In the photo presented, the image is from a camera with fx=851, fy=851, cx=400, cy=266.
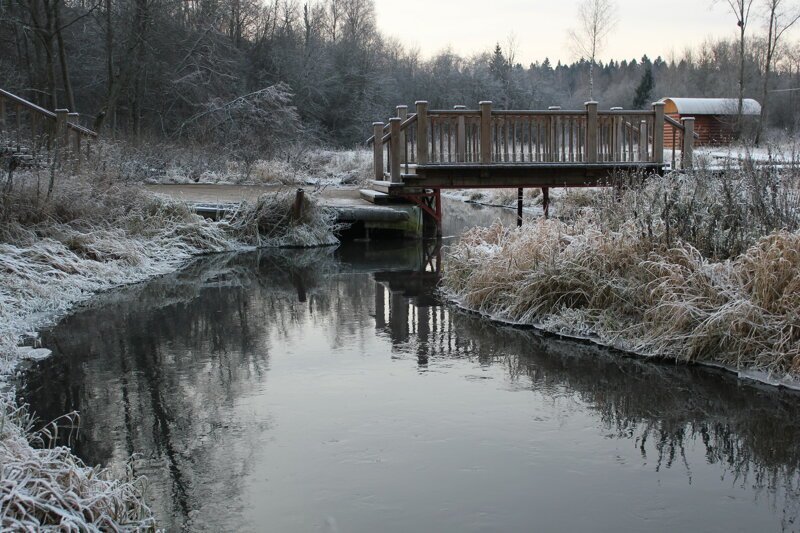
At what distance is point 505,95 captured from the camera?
6053 centimetres

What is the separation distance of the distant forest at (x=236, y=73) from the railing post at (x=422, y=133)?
14.5m

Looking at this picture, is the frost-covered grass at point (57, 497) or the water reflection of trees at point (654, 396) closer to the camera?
the frost-covered grass at point (57, 497)

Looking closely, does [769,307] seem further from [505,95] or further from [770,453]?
[505,95]

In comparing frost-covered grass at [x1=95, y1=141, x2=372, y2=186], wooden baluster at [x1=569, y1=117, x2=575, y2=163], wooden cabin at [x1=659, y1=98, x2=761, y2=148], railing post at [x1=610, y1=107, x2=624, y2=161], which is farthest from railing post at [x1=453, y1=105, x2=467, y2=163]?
wooden cabin at [x1=659, y1=98, x2=761, y2=148]

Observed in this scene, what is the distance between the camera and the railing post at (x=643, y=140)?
15.9 meters

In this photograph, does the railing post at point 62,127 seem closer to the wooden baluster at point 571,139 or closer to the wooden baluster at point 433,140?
the wooden baluster at point 433,140

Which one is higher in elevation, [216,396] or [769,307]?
[769,307]

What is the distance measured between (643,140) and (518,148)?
2.33 metres

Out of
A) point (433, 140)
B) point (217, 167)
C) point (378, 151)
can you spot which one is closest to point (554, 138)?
point (433, 140)

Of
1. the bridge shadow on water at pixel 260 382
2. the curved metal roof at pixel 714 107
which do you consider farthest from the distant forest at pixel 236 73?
the bridge shadow on water at pixel 260 382

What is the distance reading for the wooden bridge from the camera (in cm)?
1517

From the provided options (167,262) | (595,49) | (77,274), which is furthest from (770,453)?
(595,49)

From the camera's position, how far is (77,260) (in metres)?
11.5

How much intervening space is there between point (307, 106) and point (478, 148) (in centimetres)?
2882
